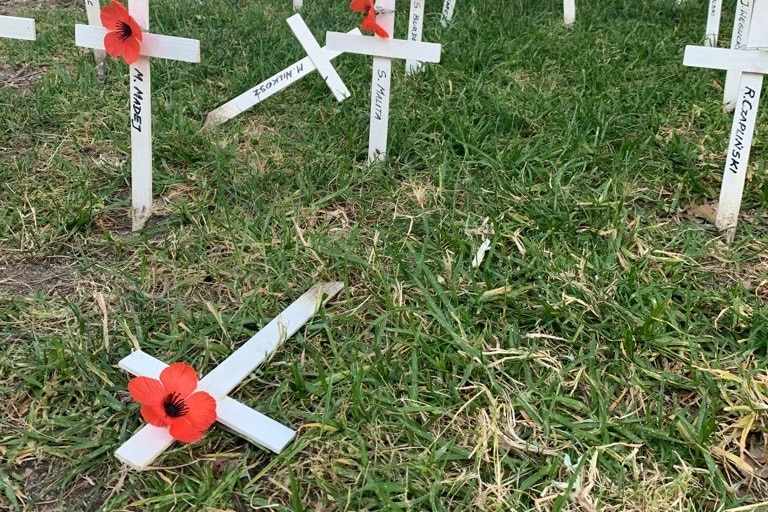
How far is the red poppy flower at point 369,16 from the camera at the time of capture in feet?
6.45

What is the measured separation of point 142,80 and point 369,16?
637 mm

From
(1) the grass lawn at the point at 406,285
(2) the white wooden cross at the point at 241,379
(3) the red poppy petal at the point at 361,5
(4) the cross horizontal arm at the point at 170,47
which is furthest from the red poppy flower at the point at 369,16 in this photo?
(2) the white wooden cross at the point at 241,379

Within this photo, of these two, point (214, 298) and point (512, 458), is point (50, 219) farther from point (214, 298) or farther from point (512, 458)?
point (512, 458)

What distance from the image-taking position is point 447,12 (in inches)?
123

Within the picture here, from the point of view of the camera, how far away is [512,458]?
130 cm

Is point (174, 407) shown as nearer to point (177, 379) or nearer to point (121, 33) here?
point (177, 379)

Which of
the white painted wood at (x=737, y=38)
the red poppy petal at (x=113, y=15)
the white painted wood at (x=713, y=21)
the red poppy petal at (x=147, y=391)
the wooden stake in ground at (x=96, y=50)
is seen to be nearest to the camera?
the red poppy petal at (x=147, y=391)

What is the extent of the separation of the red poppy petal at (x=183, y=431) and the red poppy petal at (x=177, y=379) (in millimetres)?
46

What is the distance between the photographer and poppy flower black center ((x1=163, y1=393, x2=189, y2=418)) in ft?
4.12

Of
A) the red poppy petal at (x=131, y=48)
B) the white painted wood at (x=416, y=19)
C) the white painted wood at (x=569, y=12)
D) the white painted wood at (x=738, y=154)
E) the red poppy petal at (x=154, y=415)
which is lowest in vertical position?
the red poppy petal at (x=154, y=415)

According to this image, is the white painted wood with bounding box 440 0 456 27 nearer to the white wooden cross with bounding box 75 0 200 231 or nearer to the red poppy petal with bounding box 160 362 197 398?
the white wooden cross with bounding box 75 0 200 231

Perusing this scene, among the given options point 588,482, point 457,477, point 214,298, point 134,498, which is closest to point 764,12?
point 588,482

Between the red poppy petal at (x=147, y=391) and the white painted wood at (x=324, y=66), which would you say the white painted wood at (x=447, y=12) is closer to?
the white painted wood at (x=324, y=66)

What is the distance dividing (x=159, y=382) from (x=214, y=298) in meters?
0.44
